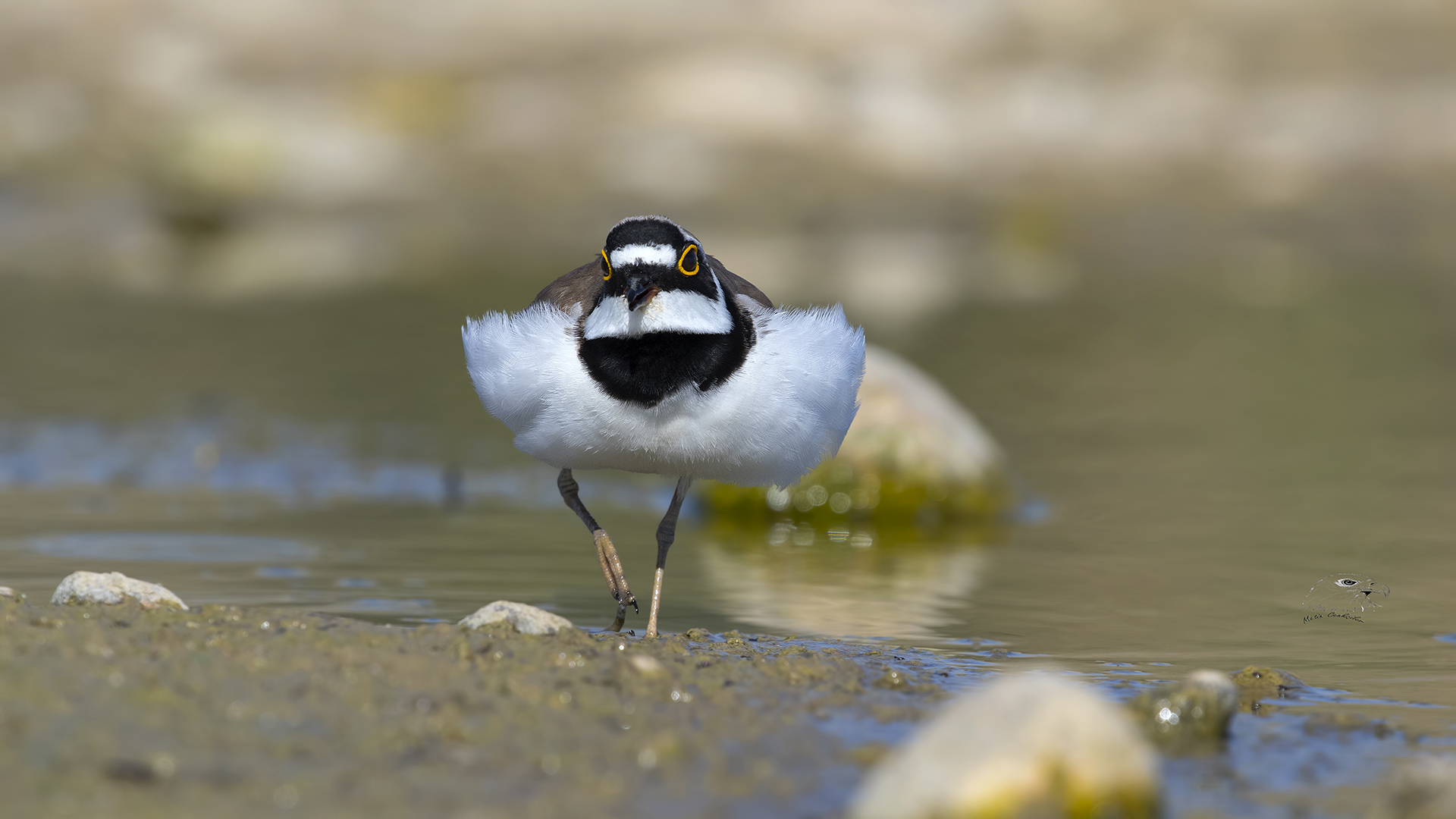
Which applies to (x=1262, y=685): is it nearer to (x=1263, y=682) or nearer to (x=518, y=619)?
(x=1263, y=682)

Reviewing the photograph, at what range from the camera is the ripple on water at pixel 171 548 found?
8.19m

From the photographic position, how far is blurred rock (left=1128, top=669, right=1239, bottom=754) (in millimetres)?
5148

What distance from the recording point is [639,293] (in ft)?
19.4

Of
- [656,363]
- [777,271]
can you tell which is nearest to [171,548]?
[656,363]

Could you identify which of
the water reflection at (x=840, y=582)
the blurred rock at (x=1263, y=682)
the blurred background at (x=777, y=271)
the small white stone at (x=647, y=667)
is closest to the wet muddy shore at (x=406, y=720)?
the small white stone at (x=647, y=667)

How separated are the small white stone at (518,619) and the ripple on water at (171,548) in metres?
2.73

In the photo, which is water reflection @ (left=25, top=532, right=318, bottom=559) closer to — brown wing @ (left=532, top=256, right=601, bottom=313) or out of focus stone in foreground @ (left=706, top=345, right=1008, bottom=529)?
brown wing @ (left=532, top=256, right=601, bottom=313)

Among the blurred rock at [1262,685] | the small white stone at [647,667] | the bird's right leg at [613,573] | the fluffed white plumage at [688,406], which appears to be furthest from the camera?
the bird's right leg at [613,573]

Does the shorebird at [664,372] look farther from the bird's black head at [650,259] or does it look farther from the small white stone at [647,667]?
the small white stone at [647,667]

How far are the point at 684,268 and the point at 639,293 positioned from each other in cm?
26

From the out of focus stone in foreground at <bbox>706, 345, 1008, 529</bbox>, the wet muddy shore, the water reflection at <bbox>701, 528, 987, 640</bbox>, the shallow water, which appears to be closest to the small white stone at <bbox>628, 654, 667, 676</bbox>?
the wet muddy shore

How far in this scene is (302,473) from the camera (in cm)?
1055

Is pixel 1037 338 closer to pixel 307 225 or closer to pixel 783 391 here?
pixel 783 391

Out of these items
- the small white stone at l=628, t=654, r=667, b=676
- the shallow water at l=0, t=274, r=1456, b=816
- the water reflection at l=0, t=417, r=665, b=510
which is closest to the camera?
the small white stone at l=628, t=654, r=667, b=676
